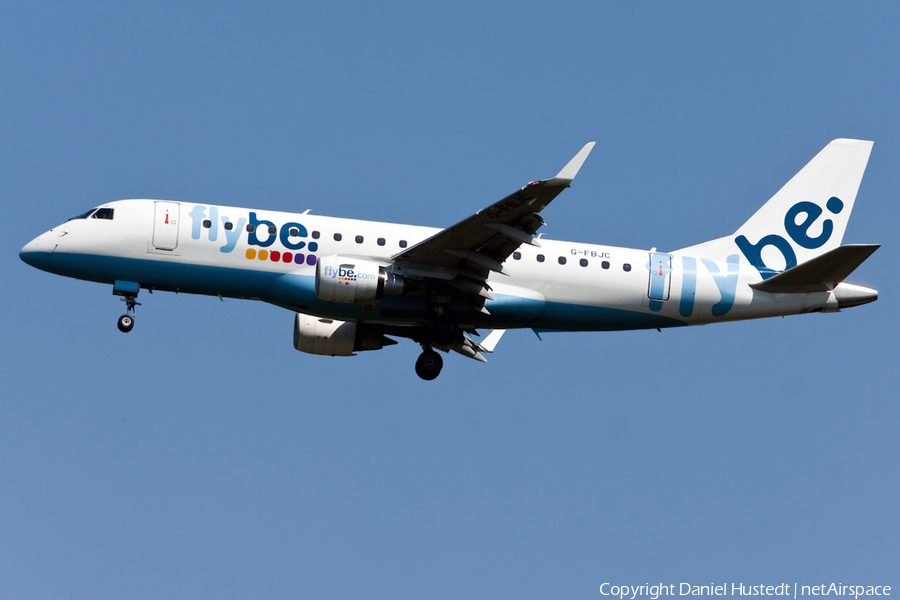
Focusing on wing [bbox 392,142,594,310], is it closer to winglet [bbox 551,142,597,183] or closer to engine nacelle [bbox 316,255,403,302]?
winglet [bbox 551,142,597,183]

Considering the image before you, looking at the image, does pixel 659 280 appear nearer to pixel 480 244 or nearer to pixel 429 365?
pixel 480 244

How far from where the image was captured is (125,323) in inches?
1216

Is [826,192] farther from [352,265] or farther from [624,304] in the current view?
[352,265]

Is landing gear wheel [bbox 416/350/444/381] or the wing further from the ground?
the wing

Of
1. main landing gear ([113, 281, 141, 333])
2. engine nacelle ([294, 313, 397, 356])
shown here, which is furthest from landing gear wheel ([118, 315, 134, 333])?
engine nacelle ([294, 313, 397, 356])

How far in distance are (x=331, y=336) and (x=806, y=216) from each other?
15.8 meters

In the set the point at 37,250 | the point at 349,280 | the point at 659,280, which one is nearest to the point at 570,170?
the point at 349,280

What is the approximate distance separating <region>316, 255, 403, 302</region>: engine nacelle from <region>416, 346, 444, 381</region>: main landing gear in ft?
12.6

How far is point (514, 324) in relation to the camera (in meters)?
31.8

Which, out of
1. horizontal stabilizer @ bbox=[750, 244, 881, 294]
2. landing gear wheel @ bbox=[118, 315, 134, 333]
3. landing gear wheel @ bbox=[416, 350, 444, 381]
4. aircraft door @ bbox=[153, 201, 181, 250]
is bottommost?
landing gear wheel @ bbox=[416, 350, 444, 381]

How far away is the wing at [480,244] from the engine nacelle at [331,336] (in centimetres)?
428

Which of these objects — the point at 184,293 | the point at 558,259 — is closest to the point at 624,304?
the point at 558,259

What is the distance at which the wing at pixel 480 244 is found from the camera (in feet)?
86.9

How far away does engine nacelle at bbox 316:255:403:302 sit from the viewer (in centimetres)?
2867
